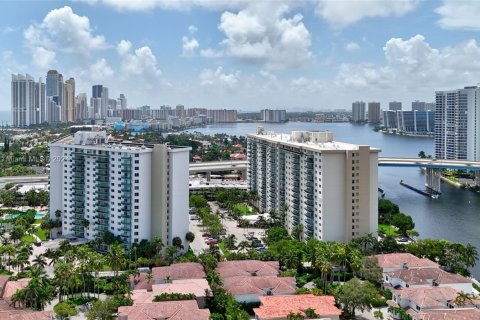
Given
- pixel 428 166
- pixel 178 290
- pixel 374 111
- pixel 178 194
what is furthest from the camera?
pixel 374 111

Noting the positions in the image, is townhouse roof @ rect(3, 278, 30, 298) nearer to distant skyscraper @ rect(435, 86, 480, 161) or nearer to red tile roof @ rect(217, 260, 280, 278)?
red tile roof @ rect(217, 260, 280, 278)

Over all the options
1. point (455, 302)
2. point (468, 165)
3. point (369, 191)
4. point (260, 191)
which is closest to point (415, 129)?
point (468, 165)

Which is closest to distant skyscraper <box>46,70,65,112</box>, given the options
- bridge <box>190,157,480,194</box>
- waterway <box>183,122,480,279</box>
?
bridge <box>190,157,480,194</box>

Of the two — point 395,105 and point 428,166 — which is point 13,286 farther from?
point 395,105

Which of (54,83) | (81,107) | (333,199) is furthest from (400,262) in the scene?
(81,107)

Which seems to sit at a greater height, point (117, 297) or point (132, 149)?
point (132, 149)

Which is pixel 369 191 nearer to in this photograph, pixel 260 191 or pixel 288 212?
pixel 288 212
